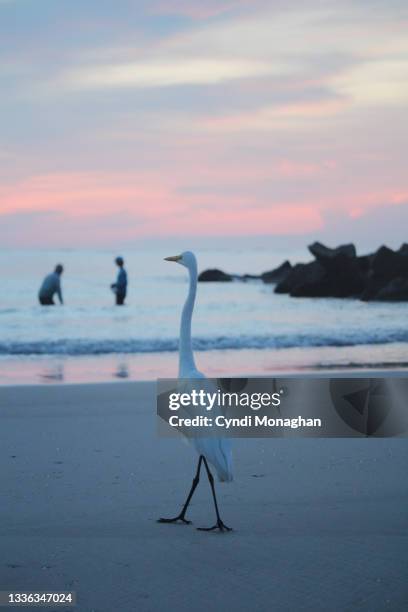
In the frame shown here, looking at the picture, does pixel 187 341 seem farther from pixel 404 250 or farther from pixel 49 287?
pixel 404 250

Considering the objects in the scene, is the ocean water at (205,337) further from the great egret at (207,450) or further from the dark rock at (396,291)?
the great egret at (207,450)

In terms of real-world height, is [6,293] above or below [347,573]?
above

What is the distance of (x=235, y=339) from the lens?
58.0ft

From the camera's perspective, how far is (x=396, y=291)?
96.0ft

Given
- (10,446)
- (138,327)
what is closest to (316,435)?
(10,446)

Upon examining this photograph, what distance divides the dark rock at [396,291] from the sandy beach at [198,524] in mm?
22268

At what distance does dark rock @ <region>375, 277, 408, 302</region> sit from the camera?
95.3ft

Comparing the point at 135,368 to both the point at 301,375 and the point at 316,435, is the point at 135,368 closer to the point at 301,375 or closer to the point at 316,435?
the point at 301,375

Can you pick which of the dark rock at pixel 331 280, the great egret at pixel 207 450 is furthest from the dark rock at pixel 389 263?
the great egret at pixel 207 450

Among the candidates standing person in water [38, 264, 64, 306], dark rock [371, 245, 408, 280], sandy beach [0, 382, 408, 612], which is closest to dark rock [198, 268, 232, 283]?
dark rock [371, 245, 408, 280]

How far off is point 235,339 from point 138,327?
3.90m

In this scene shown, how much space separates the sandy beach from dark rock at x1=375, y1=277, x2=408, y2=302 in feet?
73.1

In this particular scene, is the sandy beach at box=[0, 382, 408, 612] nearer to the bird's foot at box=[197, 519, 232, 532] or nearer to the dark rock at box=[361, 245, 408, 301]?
the bird's foot at box=[197, 519, 232, 532]

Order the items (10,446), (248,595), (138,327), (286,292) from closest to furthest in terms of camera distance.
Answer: (248,595), (10,446), (138,327), (286,292)
